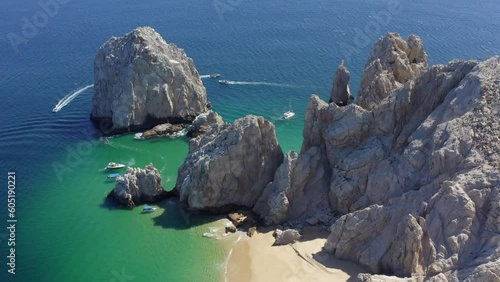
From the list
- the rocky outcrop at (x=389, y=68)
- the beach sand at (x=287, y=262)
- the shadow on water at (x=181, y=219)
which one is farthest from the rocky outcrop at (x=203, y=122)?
the beach sand at (x=287, y=262)

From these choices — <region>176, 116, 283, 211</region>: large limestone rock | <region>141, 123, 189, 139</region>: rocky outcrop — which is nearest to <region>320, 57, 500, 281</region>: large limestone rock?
<region>176, 116, 283, 211</region>: large limestone rock

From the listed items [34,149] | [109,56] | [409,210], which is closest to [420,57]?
[409,210]

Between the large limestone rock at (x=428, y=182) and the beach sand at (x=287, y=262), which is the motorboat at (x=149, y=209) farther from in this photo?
the large limestone rock at (x=428, y=182)

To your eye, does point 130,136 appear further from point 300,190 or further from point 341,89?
point 300,190

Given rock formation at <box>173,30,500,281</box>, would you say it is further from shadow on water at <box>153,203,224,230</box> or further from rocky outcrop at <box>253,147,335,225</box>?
shadow on water at <box>153,203,224,230</box>

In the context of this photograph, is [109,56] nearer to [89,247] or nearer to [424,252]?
[89,247]

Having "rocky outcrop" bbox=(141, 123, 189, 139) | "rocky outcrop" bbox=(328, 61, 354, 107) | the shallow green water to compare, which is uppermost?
"rocky outcrop" bbox=(328, 61, 354, 107)
